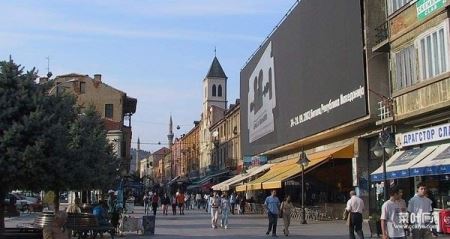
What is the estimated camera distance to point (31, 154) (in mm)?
16312

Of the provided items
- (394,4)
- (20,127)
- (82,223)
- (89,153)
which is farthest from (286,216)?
(20,127)

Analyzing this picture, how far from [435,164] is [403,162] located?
3.31m

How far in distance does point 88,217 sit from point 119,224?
499cm

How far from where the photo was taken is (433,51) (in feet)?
77.3

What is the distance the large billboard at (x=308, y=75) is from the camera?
3175 centimetres

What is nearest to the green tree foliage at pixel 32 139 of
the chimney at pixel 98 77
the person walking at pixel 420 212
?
the person walking at pixel 420 212

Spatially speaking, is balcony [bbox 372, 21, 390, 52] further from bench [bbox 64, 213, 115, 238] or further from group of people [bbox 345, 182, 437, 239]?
bench [bbox 64, 213, 115, 238]

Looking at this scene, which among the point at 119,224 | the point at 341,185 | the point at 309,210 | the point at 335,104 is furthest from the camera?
the point at 341,185

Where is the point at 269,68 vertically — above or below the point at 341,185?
above

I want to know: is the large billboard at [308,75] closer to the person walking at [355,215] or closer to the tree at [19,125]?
the person walking at [355,215]

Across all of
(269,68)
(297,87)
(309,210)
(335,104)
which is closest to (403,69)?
(335,104)

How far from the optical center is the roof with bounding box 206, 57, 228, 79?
12862 cm

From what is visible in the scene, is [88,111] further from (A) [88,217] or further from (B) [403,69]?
(B) [403,69]

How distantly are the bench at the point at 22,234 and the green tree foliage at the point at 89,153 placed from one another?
1682 mm
